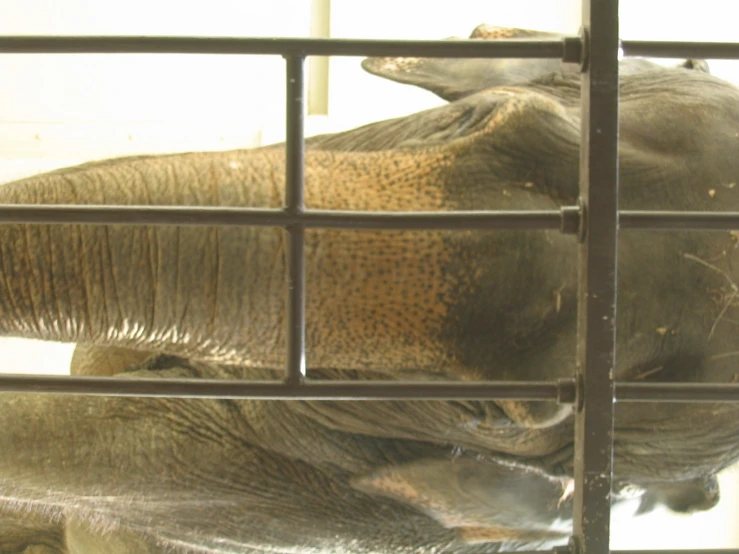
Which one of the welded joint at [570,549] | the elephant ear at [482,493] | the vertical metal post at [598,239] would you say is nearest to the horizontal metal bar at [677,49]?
the vertical metal post at [598,239]

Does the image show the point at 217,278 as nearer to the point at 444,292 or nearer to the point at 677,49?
the point at 444,292

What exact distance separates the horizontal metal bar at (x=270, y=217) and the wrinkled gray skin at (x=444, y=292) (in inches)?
5.4

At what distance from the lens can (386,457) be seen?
2.94ft

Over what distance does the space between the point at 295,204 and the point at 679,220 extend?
217 millimetres

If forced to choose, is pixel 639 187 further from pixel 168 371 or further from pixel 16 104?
pixel 16 104

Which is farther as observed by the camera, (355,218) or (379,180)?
(379,180)

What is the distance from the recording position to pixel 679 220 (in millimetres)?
545

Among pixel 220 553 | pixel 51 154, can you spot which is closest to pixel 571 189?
pixel 220 553

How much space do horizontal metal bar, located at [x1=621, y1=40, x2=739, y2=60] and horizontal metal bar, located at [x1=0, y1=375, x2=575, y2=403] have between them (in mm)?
194

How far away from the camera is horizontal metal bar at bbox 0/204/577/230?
55cm

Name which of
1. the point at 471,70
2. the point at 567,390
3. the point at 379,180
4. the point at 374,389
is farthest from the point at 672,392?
the point at 471,70

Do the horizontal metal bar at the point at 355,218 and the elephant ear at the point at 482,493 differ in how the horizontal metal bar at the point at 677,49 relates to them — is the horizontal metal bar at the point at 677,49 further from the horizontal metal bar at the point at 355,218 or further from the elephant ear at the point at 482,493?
the elephant ear at the point at 482,493

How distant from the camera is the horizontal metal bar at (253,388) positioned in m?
0.56

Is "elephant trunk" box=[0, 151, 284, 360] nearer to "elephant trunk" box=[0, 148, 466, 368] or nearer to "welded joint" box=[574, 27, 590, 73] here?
"elephant trunk" box=[0, 148, 466, 368]
